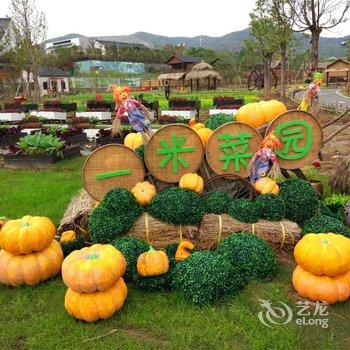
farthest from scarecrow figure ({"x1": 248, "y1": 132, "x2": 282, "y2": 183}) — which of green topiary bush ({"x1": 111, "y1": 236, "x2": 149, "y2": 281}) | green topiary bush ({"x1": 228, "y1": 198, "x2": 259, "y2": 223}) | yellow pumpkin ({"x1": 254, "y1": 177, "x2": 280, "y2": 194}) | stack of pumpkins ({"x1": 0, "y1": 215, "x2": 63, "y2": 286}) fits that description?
stack of pumpkins ({"x1": 0, "y1": 215, "x2": 63, "y2": 286})

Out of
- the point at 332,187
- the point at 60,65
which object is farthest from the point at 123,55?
the point at 332,187

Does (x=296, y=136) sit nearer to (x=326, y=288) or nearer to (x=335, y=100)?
(x=326, y=288)

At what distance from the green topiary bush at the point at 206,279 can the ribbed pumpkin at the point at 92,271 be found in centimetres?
65

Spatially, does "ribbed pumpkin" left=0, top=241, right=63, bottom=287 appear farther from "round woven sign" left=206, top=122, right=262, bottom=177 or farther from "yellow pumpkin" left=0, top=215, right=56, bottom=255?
"round woven sign" left=206, top=122, right=262, bottom=177

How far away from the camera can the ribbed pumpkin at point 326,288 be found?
3.93m

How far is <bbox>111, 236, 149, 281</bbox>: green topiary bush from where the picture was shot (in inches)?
175

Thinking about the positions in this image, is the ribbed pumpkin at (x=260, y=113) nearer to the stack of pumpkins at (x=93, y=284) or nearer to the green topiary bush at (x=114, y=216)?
the green topiary bush at (x=114, y=216)

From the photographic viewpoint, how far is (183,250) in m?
4.71

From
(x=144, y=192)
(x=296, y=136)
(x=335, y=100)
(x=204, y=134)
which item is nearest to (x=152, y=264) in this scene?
(x=144, y=192)

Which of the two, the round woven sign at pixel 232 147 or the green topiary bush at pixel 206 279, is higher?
the round woven sign at pixel 232 147

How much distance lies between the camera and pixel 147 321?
377 centimetres

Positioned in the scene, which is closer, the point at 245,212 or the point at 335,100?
the point at 245,212

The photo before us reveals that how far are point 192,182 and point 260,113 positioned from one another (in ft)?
5.13

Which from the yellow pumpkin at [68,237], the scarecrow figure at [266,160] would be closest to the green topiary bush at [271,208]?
the scarecrow figure at [266,160]
